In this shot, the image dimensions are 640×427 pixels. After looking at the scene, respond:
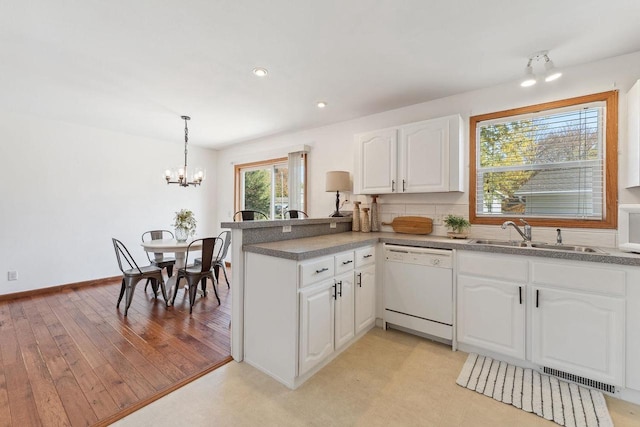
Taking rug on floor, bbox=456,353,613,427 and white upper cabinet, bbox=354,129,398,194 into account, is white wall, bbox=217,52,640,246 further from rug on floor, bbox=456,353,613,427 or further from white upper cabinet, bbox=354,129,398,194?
rug on floor, bbox=456,353,613,427

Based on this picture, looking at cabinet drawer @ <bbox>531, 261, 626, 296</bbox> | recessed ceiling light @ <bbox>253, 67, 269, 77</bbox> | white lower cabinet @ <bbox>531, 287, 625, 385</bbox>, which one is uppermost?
recessed ceiling light @ <bbox>253, 67, 269, 77</bbox>

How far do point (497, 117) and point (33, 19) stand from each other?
379 centimetres

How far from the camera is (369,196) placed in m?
3.54

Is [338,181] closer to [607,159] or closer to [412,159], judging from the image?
[412,159]

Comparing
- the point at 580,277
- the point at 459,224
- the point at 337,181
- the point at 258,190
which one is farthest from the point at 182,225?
the point at 580,277

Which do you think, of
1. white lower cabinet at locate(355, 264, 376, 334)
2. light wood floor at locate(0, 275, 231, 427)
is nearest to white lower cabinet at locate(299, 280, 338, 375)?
white lower cabinet at locate(355, 264, 376, 334)

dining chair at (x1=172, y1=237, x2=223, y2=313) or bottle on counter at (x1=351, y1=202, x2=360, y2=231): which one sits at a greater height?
bottle on counter at (x1=351, y1=202, x2=360, y2=231)

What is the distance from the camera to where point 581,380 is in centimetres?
187

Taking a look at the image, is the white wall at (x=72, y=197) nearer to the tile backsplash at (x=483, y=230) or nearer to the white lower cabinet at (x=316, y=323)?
the tile backsplash at (x=483, y=230)

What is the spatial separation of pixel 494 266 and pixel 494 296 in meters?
0.24

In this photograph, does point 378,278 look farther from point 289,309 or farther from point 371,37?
point 371,37

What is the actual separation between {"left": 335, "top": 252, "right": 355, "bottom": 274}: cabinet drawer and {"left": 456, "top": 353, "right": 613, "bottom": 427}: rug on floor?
43.5 inches

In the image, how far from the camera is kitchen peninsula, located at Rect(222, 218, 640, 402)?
174cm

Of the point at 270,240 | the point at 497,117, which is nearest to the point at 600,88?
the point at 497,117
